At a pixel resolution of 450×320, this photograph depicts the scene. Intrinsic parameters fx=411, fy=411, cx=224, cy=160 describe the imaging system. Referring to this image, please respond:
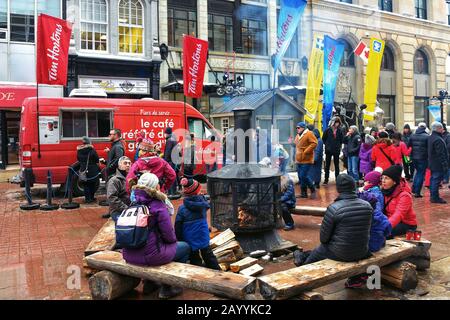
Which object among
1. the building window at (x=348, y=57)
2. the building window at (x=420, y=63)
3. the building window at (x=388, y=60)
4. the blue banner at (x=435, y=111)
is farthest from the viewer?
the building window at (x=420, y=63)

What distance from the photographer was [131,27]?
1927cm

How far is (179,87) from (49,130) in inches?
354

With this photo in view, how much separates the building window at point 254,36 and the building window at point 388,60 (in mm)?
9144

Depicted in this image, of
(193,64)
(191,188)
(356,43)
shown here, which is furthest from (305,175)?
(356,43)

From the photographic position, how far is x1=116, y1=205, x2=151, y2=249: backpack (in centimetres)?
379

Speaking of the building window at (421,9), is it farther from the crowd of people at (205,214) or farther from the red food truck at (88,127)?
the crowd of people at (205,214)

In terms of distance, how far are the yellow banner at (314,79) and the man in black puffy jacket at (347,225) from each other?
34.0 feet

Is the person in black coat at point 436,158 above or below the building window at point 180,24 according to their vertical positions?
below

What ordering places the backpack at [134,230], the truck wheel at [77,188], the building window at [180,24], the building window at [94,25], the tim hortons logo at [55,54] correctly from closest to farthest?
the backpack at [134,230], the tim hortons logo at [55,54], the truck wheel at [77,188], the building window at [94,25], the building window at [180,24]

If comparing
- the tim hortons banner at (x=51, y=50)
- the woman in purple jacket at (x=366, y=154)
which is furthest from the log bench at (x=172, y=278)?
the tim hortons banner at (x=51, y=50)

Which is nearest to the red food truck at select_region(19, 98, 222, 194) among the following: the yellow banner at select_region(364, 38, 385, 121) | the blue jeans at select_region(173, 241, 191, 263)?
the blue jeans at select_region(173, 241, 191, 263)

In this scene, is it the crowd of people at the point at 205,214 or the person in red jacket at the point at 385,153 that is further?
the person in red jacket at the point at 385,153

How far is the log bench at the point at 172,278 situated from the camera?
3.36 metres

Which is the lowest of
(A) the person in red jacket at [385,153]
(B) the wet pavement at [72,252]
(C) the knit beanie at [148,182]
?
(B) the wet pavement at [72,252]
